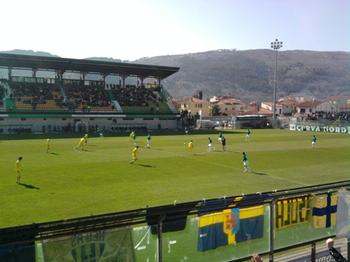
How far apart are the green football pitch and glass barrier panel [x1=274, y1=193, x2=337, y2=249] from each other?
9465 millimetres

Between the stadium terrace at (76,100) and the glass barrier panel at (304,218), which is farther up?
the stadium terrace at (76,100)

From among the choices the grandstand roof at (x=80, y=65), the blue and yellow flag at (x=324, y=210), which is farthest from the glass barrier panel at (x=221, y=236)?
the grandstand roof at (x=80, y=65)

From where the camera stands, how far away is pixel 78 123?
72312 millimetres

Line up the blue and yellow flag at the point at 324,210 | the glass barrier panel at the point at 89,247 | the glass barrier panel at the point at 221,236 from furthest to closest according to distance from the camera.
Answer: the blue and yellow flag at the point at 324,210 → the glass barrier panel at the point at 221,236 → the glass barrier panel at the point at 89,247

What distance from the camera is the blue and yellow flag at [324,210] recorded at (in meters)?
10.4

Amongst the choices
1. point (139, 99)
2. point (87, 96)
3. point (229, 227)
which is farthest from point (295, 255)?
point (139, 99)

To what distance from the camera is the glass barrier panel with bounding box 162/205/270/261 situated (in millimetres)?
8484

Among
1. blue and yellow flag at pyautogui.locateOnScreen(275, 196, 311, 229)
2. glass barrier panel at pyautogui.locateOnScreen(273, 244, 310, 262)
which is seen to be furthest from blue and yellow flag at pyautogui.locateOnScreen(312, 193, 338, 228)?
glass barrier panel at pyautogui.locateOnScreen(273, 244, 310, 262)

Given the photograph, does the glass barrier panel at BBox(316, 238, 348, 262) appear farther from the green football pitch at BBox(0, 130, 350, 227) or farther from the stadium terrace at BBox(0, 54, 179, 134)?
the stadium terrace at BBox(0, 54, 179, 134)

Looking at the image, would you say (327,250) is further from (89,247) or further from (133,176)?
(133,176)

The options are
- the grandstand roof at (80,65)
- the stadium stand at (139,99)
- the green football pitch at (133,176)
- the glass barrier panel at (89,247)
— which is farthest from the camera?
the stadium stand at (139,99)

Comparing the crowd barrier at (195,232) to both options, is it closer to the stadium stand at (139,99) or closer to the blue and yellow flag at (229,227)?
the blue and yellow flag at (229,227)

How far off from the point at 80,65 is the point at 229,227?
66585mm

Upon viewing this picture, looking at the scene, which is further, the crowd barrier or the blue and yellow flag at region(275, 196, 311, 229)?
the blue and yellow flag at region(275, 196, 311, 229)
